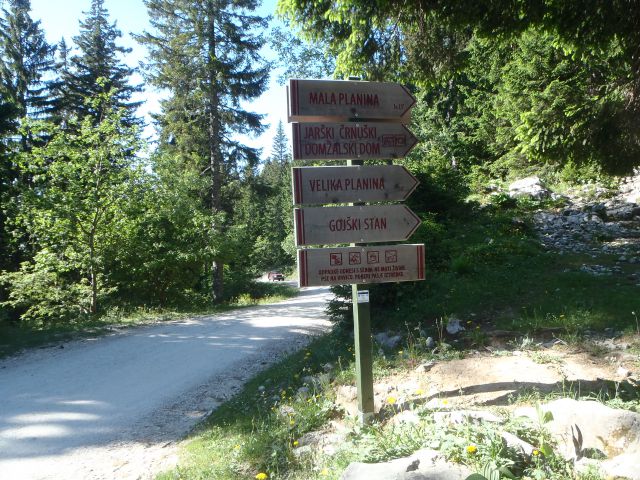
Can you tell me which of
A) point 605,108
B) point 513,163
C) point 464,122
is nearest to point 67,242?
point 605,108

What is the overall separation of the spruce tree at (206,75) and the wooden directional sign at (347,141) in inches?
656

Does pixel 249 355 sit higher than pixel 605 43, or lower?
lower

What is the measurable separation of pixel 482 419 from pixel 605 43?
18.9ft

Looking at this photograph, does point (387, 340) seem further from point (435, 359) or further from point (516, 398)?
point (516, 398)

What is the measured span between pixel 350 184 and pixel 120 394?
4.78 meters

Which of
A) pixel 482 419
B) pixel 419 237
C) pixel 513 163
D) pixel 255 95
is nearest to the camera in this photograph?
pixel 482 419

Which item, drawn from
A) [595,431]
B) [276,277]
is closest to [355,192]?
[595,431]

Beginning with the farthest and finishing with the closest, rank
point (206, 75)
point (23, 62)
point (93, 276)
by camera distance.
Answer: point (23, 62) → point (206, 75) → point (93, 276)

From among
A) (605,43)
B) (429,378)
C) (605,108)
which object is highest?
(605,43)

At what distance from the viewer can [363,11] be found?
20.7 feet

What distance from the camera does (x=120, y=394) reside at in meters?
6.83

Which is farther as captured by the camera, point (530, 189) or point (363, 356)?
point (530, 189)

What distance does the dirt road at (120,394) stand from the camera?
4816 mm

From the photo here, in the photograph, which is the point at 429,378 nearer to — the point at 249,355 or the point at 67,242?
the point at 249,355
